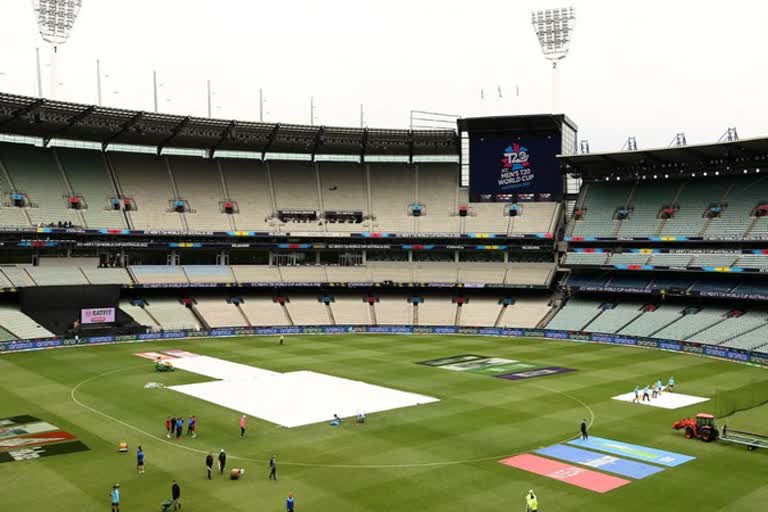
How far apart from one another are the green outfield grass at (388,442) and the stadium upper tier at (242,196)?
28.7m

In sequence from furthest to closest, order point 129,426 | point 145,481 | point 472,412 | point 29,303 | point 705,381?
point 29,303
point 705,381
point 472,412
point 129,426
point 145,481

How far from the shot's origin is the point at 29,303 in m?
69.7

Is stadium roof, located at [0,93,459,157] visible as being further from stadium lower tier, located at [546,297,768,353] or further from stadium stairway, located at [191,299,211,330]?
stadium lower tier, located at [546,297,768,353]

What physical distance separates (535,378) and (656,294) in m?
31.8

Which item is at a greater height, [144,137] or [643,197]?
[144,137]

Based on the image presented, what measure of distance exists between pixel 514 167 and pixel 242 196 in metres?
35.7

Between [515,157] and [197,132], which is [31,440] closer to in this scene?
[197,132]

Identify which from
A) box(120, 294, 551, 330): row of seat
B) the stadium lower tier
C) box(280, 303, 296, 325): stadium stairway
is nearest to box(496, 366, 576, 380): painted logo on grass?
the stadium lower tier

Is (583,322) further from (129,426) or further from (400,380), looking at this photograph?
(129,426)

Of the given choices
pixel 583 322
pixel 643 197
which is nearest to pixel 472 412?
pixel 583 322

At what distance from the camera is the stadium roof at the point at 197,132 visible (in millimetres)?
71500

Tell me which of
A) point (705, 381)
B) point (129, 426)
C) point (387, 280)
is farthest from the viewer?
point (387, 280)

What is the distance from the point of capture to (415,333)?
7831cm

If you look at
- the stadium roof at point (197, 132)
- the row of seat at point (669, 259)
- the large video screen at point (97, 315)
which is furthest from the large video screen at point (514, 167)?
the large video screen at point (97, 315)
